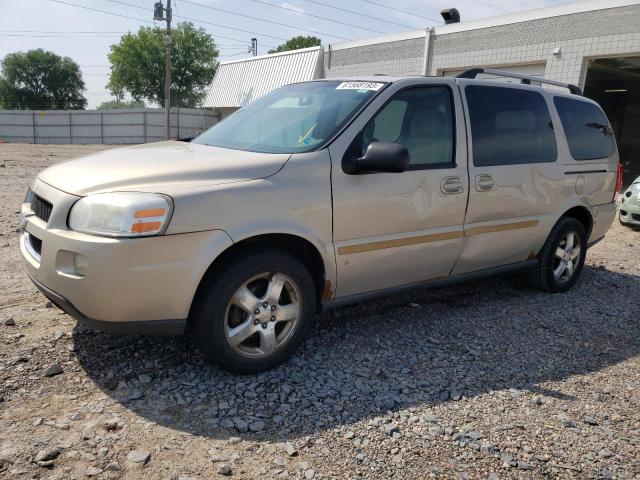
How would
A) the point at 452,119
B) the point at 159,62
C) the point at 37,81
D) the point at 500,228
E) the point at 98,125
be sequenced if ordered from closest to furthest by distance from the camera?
the point at 452,119
the point at 500,228
the point at 98,125
the point at 159,62
the point at 37,81

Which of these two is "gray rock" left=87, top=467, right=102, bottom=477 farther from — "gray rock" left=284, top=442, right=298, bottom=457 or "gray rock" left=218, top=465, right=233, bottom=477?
"gray rock" left=284, top=442, right=298, bottom=457

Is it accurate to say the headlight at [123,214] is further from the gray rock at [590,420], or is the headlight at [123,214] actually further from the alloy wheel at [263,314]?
the gray rock at [590,420]

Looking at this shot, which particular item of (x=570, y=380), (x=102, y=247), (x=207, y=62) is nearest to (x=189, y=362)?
(x=102, y=247)

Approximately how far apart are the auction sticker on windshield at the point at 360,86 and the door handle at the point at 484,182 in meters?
1.08

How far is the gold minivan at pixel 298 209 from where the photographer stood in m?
2.78

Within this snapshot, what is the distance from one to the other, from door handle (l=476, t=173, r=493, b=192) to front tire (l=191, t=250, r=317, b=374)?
5.50 ft

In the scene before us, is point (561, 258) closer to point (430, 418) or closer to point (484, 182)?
point (484, 182)

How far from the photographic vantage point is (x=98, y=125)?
115ft

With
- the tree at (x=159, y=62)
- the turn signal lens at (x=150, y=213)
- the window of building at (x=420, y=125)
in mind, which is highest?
the tree at (x=159, y=62)

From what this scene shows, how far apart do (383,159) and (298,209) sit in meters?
0.62

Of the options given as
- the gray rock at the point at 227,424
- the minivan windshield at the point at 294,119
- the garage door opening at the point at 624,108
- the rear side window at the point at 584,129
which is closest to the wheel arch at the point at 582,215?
the rear side window at the point at 584,129

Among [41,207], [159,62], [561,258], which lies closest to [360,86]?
[41,207]

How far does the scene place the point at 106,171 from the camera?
9.99ft

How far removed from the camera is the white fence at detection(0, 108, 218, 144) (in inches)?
1347
